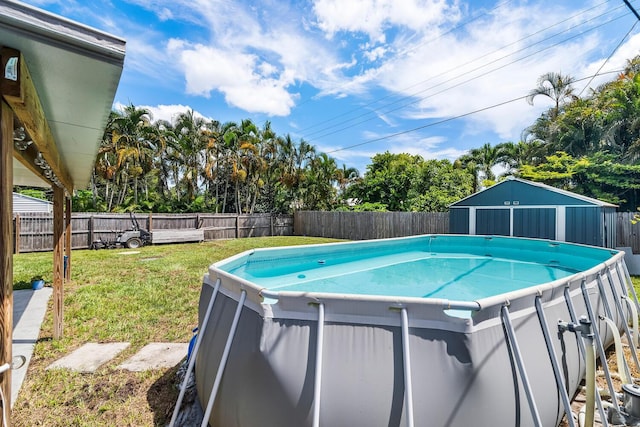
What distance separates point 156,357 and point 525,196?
430 inches

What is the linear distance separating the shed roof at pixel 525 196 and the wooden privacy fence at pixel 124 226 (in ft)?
36.8

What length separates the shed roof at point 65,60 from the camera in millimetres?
1257

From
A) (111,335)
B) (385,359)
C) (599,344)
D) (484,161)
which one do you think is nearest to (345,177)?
(484,161)

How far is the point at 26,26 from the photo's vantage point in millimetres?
1252

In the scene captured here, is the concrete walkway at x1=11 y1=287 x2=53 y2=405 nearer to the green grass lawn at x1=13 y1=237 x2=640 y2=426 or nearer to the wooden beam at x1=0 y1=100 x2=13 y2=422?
the green grass lawn at x1=13 y1=237 x2=640 y2=426

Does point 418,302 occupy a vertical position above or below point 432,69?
below

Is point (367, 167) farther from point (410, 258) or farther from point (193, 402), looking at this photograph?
point (193, 402)

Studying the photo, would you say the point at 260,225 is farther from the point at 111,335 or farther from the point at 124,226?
the point at 111,335

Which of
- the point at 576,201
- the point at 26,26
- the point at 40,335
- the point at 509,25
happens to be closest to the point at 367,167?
the point at 509,25

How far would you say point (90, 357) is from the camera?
11.4 ft

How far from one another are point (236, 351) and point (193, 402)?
39.2 inches

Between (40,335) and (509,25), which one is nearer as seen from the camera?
(40,335)

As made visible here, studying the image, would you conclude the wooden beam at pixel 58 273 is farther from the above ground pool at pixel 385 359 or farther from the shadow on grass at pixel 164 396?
the above ground pool at pixel 385 359

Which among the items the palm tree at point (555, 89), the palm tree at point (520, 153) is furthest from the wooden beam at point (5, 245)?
the palm tree at point (555, 89)
